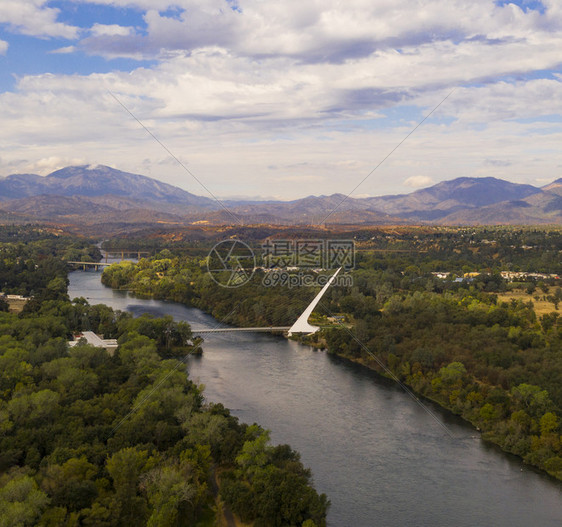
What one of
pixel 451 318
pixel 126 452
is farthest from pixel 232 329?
pixel 126 452

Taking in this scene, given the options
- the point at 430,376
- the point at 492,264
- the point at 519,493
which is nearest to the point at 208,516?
the point at 519,493

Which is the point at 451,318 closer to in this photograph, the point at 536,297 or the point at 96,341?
the point at 536,297

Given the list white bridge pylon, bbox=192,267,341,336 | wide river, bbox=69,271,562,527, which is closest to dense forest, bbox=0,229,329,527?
wide river, bbox=69,271,562,527

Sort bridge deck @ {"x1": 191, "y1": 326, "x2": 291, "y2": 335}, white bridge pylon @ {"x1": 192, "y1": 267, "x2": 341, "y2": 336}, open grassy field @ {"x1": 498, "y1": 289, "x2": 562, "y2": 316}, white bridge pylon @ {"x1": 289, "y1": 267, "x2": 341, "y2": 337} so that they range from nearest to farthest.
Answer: bridge deck @ {"x1": 191, "y1": 326, "x2": 291, "y2": 335}
white bridge pylon @ {"x1": 192, "y1": 267, "x2": 341, "y2": 336}
white bridge pylon @ {"x1": 289, "y1": 267, "x2": 341, "y2": 337}
open grassy field @ {"x1": 498, "y1": 289, "x2": 562, "y2": 316}

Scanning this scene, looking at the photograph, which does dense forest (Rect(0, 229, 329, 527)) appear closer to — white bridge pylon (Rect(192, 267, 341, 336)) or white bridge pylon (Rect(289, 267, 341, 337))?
white bridge pylon (Rect(192, 267, 341, 336))

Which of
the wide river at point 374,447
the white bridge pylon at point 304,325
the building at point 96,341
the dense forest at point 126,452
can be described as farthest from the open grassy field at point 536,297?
the building at point 96,341

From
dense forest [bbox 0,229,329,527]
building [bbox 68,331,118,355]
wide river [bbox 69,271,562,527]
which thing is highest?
building [bbox 68,331,118,355]
